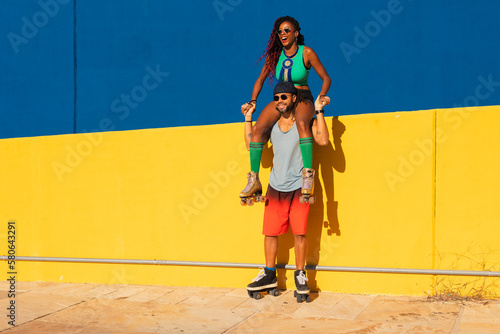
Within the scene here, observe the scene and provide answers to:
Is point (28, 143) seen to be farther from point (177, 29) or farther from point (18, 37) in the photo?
point (18, 37)

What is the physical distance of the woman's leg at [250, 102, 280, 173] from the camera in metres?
5.07

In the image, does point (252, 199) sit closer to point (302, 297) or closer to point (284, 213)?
point (284, 213)

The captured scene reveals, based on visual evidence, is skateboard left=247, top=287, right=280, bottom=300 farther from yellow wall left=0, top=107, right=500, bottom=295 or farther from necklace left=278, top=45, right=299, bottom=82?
necklace left=278, top=45, right=299, bottom=82

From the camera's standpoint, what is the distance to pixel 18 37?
1144cm

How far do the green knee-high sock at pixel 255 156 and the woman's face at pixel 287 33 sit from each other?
0.96 metres

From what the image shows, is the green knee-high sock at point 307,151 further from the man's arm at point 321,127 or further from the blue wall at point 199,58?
the blue wall at point 199,58

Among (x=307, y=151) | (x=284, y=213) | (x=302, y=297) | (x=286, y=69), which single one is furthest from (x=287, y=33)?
(x=302, y=297)

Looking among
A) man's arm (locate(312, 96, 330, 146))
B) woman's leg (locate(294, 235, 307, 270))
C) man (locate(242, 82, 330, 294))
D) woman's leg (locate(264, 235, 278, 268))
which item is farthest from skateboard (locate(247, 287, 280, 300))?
man's arm (locate(312, 96, 330, 146))

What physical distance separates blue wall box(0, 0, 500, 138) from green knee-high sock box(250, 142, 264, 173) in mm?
4175

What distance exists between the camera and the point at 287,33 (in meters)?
5.09

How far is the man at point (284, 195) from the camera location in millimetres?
4914

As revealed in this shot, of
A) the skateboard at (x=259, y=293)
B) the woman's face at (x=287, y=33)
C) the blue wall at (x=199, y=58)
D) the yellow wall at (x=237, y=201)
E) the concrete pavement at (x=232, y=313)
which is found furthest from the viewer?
the blue wall at (x=199, y=58)

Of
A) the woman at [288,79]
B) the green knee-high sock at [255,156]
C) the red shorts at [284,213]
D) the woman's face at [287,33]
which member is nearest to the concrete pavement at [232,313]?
the red shorts at [284,213]

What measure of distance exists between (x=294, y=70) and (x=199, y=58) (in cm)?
504
